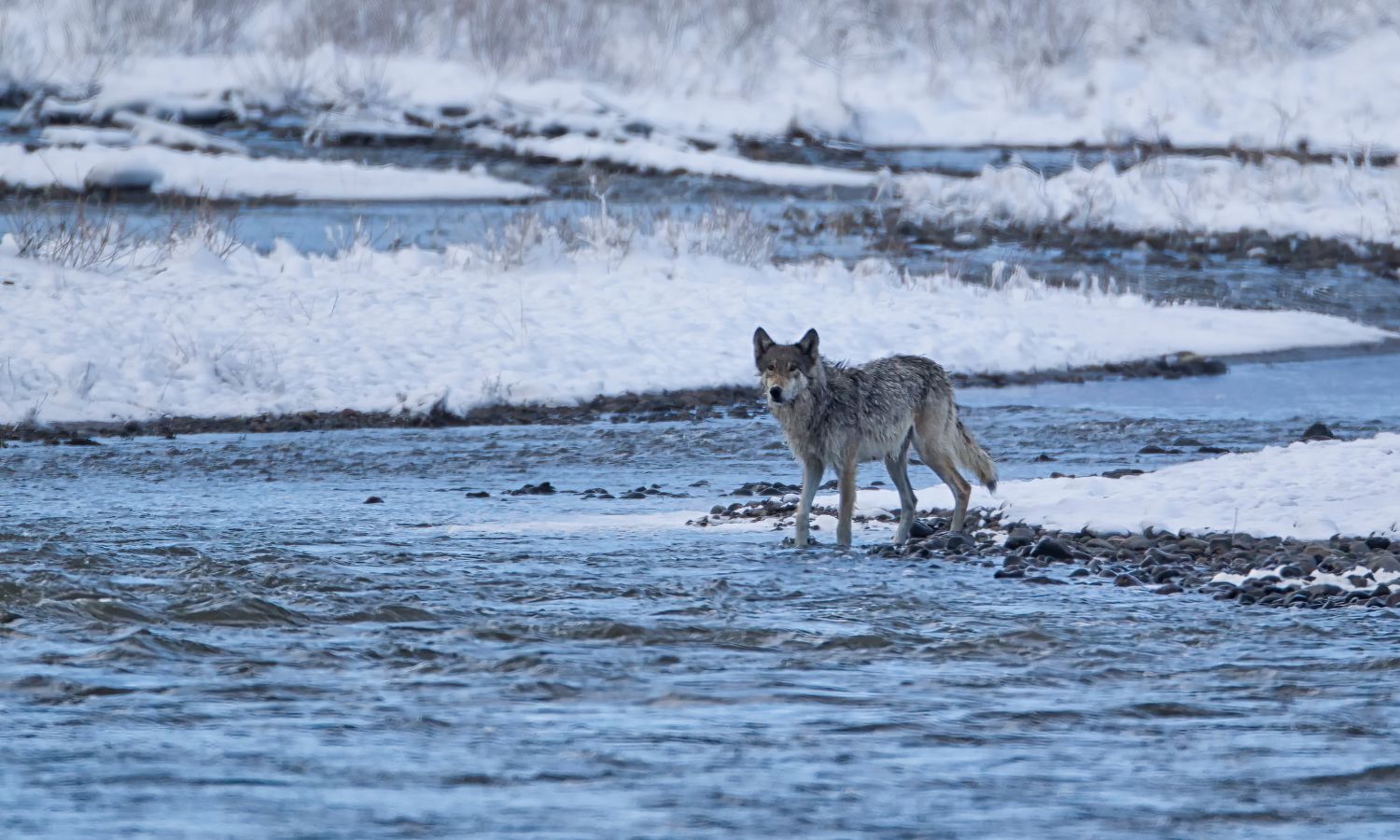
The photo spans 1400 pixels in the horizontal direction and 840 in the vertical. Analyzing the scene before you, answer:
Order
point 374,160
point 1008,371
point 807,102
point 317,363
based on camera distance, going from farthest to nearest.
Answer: point 807,102, point 374,160, point 1008,371, point 317,363

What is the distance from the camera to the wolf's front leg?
998cm

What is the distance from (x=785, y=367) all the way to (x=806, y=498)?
0.72 m

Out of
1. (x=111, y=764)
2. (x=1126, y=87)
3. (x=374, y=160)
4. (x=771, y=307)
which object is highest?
(x=1126, y=87)

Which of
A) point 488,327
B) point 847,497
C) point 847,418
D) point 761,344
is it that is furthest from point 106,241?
point 847,497

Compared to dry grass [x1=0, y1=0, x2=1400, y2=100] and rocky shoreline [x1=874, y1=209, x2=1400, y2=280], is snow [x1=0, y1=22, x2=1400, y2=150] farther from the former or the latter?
rocky shoreline [x1=874, y1=209, x2=1400, y2=280]

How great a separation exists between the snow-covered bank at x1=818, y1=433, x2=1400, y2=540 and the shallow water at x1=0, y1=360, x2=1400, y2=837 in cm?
114

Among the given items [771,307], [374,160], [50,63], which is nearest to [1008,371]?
[771,307]

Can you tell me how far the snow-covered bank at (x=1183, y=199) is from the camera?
29.0m

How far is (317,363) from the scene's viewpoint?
1692 centimetres

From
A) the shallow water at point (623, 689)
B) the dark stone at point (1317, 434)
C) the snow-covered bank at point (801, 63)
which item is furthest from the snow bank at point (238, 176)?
the shallow water at point (623, 689)

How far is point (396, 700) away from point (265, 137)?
29.8 m

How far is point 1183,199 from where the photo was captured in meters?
30.1

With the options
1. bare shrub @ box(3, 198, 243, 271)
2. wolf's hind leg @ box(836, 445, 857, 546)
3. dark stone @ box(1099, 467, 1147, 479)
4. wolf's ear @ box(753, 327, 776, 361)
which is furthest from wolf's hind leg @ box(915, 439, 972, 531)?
bare shrub @ box(3, 198, 243, 271)

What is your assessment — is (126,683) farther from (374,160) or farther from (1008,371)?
(374,160)
